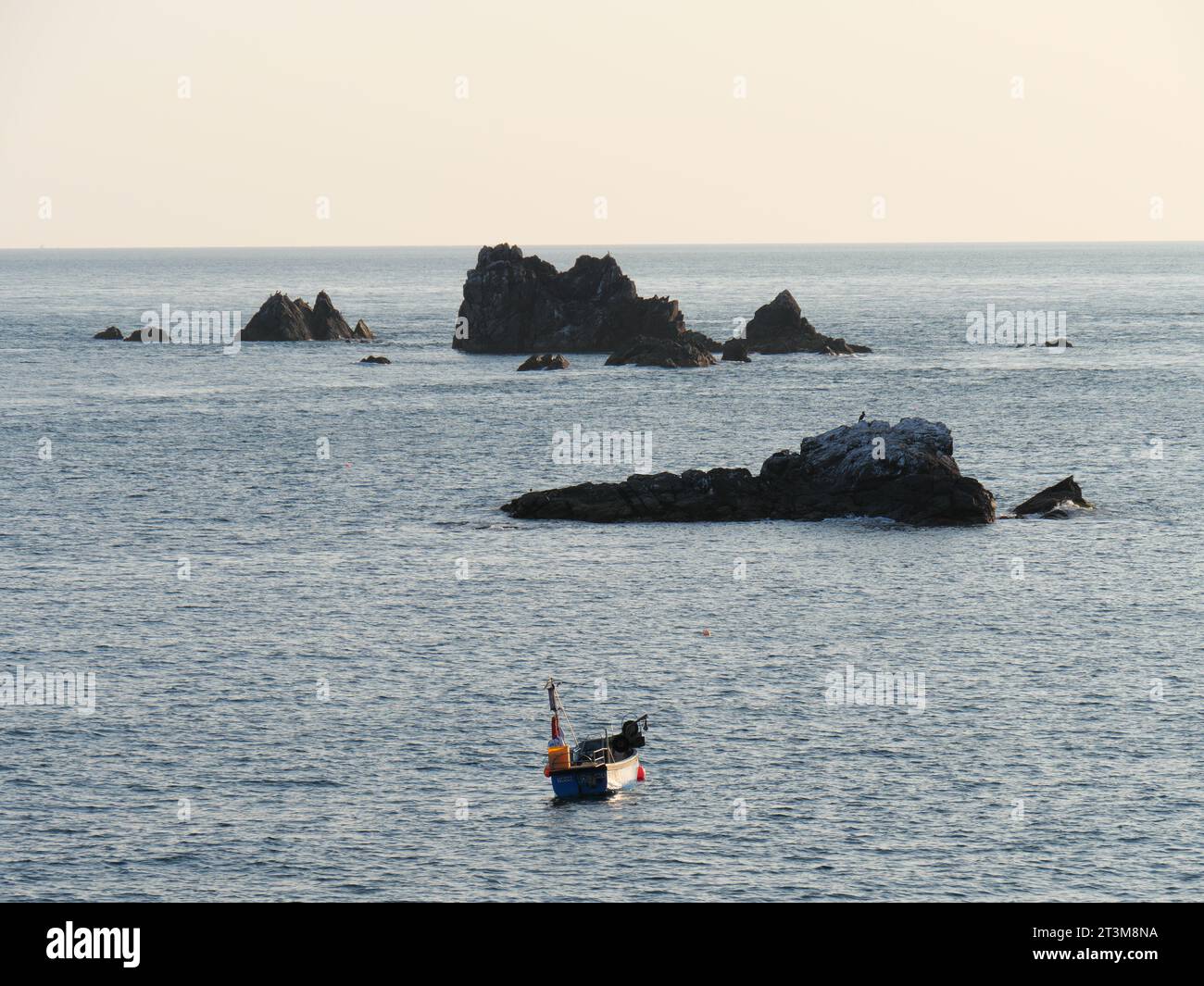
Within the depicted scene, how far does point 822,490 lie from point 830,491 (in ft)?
1.95

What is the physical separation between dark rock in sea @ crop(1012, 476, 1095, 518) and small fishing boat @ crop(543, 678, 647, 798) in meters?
57.0

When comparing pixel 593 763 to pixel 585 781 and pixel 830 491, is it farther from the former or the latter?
pixel 830 491

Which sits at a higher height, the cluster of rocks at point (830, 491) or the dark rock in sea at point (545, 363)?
the dark rock in sea at point (545, 363)

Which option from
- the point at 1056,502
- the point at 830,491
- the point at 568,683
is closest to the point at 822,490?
the point at 830,491

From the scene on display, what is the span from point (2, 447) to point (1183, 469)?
105968 millimetres

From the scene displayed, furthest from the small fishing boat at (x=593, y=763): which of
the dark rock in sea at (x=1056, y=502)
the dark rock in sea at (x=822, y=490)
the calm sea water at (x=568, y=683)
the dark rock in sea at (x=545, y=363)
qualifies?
the dark rock in sea at (x=545, y=363)

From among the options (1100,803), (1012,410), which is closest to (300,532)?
(1100,803)

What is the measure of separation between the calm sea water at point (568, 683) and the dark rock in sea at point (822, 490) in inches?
115

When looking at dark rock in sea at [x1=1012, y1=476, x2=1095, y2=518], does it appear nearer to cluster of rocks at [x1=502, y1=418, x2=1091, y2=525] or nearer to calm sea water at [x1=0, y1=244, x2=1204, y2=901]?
cluster of rocks at [x1=502, y1=418, x2=1091, y2=525]

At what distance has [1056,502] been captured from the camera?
10219 cm

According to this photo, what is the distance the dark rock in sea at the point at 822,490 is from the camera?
9775cm

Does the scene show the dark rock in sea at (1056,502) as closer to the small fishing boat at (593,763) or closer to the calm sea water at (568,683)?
the calm sea water at (568,683)
